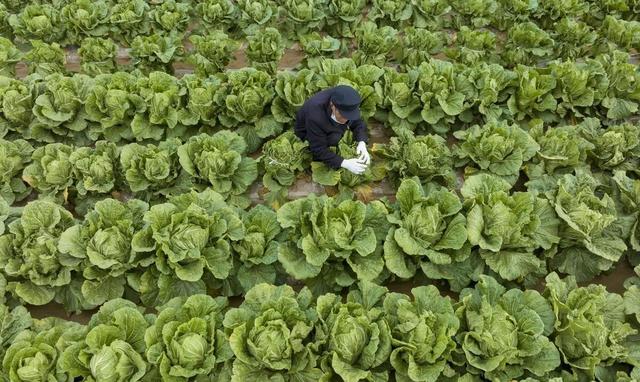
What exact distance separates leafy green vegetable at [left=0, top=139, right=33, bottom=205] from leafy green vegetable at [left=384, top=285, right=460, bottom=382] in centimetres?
512

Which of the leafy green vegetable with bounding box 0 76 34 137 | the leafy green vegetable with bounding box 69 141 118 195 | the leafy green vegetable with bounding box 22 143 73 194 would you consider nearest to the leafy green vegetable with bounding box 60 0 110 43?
the leafy green vegetable with bounding box 0 76 34 137

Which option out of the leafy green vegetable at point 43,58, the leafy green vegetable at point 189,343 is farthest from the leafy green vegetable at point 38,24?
the leafy green vegetable at point 189,343

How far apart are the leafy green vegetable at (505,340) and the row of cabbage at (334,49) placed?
15.7 feet

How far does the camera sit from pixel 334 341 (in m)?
4.45

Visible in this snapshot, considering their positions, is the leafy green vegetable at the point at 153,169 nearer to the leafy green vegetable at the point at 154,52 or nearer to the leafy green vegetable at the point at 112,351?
the leafy green vegetable at the point at 112,351

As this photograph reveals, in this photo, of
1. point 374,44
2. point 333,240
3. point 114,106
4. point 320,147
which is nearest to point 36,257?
point 114,106

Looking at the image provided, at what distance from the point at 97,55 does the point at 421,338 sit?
7.05 meters

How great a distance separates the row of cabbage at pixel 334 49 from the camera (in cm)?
800

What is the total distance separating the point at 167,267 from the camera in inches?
203

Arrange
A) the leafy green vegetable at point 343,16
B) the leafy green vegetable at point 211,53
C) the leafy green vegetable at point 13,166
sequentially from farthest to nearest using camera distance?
the leafy green vegetable at point 343,16, the leafy green vegetable at point 211,53, the leafy green vegetable at point 13,166

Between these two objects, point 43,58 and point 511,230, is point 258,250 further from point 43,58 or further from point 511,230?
point 43,58

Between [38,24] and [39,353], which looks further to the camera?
[38,24]

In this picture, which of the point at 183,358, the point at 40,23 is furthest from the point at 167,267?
the point at 40,23

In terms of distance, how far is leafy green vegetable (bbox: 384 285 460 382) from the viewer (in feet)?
14.4
